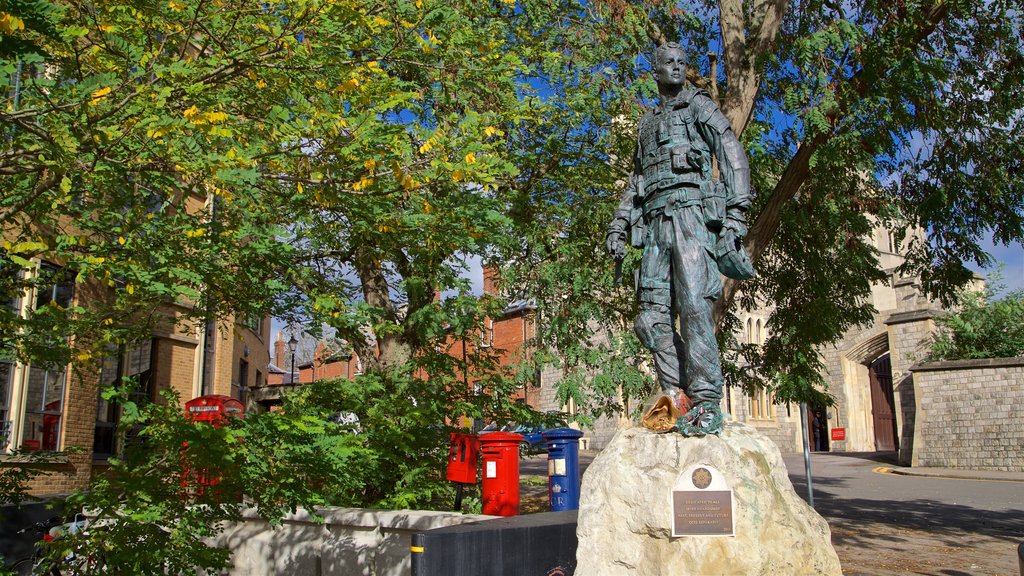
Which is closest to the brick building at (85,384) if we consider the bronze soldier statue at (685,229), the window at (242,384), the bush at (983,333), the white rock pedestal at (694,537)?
the window at (242,384)

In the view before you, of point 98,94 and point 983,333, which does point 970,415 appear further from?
point 98,94

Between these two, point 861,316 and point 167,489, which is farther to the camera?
point 861,316

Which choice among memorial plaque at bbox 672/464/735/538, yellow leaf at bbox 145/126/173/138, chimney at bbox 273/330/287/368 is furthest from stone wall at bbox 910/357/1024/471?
chimney at bbox 273/330/287/368

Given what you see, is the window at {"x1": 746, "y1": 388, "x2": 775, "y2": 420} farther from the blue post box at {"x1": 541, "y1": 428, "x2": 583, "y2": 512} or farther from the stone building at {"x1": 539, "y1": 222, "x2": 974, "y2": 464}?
the blue post box at {"x1": 541, "y1": 428, "x2": 583, "y2": 512}

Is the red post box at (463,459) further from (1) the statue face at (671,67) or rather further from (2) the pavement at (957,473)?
(2) the pavement at (957,473)

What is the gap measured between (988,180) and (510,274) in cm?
676

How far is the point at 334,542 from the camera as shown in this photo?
7.69m

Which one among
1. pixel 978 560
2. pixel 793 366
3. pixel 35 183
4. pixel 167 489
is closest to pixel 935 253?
pixel 793 366

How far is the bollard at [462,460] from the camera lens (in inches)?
363

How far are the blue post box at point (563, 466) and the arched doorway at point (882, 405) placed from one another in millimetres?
30815

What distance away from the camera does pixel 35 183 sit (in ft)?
20.3

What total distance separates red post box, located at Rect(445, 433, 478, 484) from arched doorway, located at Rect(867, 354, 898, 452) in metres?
31.2

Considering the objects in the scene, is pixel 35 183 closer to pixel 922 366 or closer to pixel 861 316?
pixel 861 316

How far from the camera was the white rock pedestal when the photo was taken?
5.18 meters
